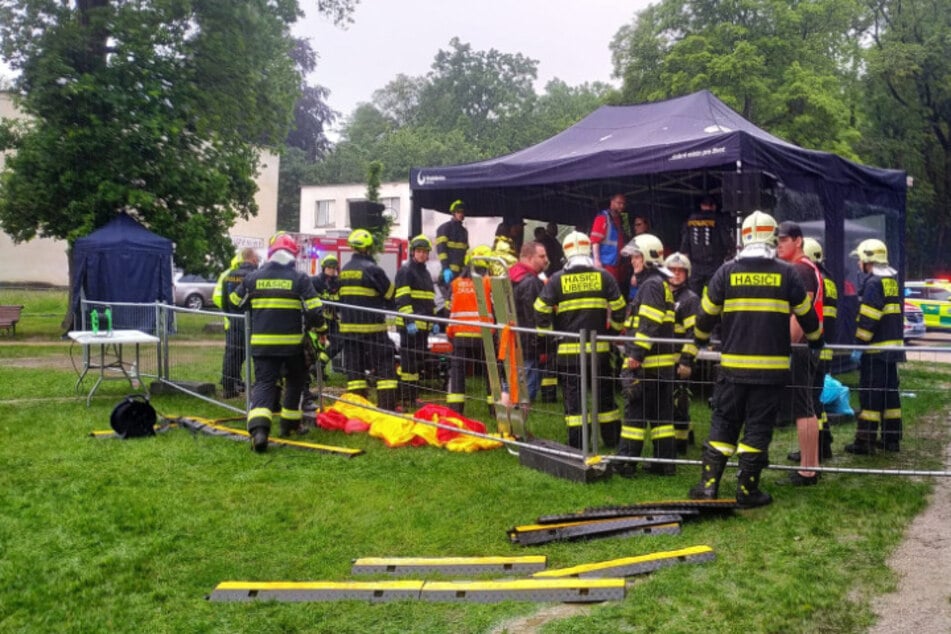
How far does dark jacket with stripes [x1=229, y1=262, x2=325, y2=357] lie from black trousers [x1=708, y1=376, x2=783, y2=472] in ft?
12.7

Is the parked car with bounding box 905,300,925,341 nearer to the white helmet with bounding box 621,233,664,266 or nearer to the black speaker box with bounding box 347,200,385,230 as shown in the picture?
the black speaker box with bounding box 347,200,385,230

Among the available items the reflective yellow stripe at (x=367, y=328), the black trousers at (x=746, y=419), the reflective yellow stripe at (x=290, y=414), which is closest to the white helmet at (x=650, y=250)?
the black trousers at (x=746, y=419)

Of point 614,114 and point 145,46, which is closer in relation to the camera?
point 614,114

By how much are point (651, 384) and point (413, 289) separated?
376cm

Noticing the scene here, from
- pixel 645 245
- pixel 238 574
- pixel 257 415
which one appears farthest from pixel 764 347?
pixel 257 415

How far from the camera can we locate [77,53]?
19609 millimetres

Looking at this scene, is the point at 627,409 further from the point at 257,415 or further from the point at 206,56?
the point at 206,56

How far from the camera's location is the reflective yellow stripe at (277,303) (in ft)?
26.0

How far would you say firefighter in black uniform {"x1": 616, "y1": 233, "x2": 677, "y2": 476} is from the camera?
6.64 meters

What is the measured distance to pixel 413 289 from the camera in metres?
9.73

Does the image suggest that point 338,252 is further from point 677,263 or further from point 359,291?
point 677,263

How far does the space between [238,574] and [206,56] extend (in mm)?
18833

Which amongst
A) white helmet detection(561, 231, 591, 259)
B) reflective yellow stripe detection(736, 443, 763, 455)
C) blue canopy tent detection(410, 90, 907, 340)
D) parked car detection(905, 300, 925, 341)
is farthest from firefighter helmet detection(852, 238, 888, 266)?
parked car detection(905, 300, 925, 341)

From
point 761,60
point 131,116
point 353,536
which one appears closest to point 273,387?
point 353,536
